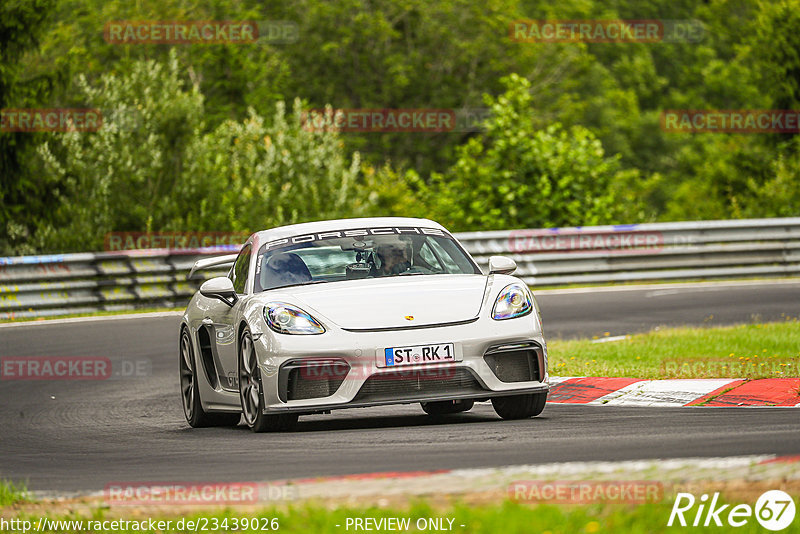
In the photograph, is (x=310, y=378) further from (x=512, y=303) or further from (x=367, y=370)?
(x=512, y=303)

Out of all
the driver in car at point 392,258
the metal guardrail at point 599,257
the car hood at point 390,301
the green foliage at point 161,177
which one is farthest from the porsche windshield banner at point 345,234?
the green foliage at point 161,177

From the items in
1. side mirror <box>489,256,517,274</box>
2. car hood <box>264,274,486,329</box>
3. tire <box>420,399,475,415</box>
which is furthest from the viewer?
tire <box>420,399,475,415</box>

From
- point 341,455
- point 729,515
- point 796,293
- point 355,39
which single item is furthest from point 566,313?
point 355,39

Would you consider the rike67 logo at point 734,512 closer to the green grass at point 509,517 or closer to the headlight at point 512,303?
the green grass at point 509,517

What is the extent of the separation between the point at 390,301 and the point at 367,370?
0.52 meters

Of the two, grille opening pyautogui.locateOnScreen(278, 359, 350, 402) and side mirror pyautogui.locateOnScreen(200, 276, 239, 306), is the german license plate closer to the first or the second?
grille opening pyautogui.locateOnScreen(278, 359, 350, 402)

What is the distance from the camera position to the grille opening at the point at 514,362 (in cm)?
883

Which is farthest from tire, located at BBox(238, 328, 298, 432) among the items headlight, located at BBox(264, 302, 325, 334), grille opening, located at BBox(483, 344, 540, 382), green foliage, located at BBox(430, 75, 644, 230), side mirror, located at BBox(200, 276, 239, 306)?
green foliage, located at BBox(430, 75, 644, 230)

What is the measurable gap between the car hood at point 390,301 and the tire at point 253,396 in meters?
0.40

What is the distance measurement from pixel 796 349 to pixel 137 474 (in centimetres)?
714

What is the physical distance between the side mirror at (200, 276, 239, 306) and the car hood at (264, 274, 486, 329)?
47 cm

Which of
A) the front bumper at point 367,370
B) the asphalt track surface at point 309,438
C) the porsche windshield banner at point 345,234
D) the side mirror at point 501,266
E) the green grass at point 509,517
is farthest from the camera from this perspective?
the porsche windshield banner at point 345,234

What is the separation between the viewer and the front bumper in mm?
8555

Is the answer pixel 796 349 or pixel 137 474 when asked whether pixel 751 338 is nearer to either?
pixel 796 349
